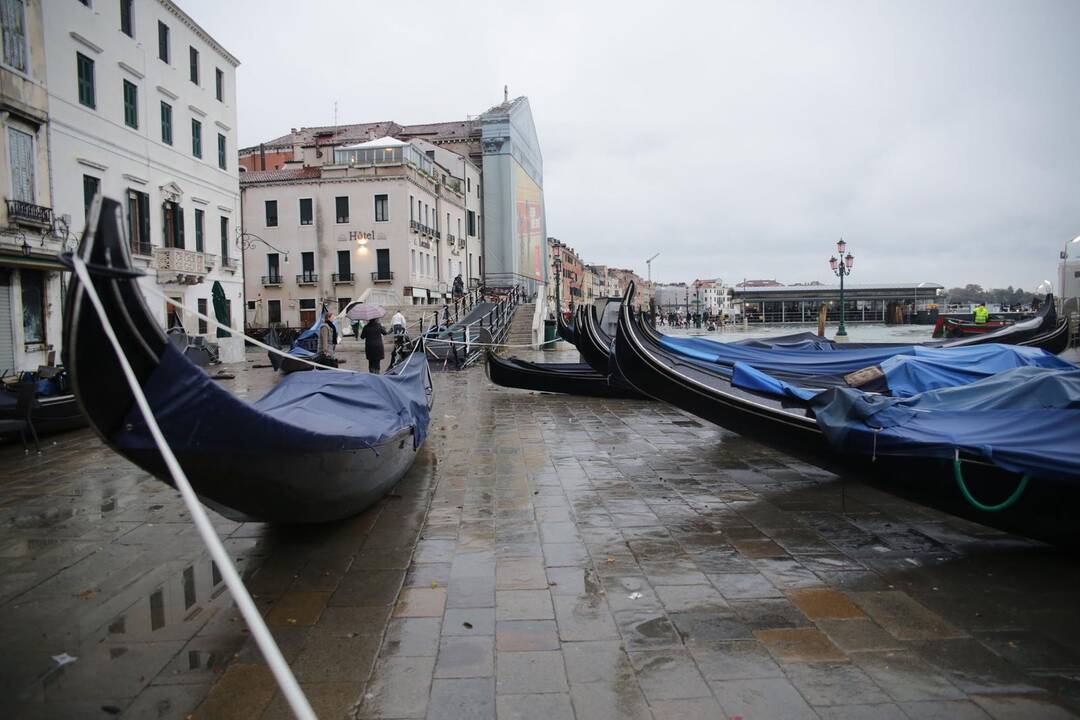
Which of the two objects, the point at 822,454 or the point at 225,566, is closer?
the point at 225,566

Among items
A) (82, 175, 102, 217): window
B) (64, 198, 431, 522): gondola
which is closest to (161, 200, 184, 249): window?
(82, 175, 102, 217): window

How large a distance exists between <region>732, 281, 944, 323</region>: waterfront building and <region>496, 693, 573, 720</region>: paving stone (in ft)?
175

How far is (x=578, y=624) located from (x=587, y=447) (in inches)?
171

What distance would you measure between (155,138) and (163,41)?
2.87 metres

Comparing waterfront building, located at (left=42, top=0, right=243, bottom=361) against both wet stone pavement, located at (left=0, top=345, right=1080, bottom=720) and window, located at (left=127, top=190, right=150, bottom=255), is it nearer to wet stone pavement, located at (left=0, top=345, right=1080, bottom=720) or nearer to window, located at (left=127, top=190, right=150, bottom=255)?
window, located at (left=127, top=190, right=150, bottom=255)

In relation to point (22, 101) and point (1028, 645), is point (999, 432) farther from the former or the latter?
point (22, 101)

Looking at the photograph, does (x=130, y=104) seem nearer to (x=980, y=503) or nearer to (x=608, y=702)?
(x=608, y=702)

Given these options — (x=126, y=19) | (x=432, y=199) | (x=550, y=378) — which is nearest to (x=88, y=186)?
(x=126, y=19)

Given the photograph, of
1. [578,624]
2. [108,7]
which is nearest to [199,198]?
[108,7]

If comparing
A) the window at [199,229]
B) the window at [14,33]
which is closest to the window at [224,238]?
the window at [199,229]

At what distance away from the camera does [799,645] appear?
297 centimetres

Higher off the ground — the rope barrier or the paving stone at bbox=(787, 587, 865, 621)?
the rope barrier

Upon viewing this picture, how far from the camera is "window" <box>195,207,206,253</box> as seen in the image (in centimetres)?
2027

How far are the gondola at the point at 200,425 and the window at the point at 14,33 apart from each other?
515 inches
